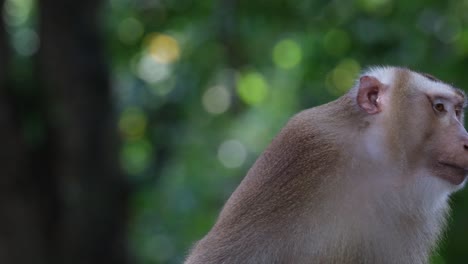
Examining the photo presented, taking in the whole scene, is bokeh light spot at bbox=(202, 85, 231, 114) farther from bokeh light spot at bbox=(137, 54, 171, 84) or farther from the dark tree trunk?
the dark tree trunk

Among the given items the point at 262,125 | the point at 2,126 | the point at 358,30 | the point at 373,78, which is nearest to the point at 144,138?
the point at 262,125

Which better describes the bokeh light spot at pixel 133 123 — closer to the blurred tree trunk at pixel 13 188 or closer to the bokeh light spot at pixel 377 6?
the blurred tree trunk at pixel 13 188

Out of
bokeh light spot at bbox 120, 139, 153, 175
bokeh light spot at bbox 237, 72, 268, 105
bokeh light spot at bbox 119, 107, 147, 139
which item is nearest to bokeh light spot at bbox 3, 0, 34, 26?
bokeh light spot at bbox 119, 107, 147, 139

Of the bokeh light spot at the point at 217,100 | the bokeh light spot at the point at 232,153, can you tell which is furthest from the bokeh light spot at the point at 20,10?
the bokeh light spot at the point at 232,153

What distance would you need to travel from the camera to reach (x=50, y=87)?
9820 mm

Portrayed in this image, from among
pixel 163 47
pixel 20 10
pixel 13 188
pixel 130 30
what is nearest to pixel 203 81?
pixel 163 47

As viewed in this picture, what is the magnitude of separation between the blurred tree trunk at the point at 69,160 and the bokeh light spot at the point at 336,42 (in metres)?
2.08

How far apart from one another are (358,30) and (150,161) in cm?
359

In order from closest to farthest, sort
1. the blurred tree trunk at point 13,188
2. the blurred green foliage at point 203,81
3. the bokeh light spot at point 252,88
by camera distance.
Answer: the blurred green foliage at point 203,81
the blurred tree trunk at point 13,188
the bokeh light spot at point 252,88

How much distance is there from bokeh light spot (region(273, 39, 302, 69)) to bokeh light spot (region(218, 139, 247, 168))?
1.01 meters

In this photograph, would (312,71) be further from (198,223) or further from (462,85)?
(198,223)

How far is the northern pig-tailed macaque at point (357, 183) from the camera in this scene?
4.05 meters

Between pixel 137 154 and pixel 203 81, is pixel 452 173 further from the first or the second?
pixel 137 154

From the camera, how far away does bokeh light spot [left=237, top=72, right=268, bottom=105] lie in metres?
11.5
